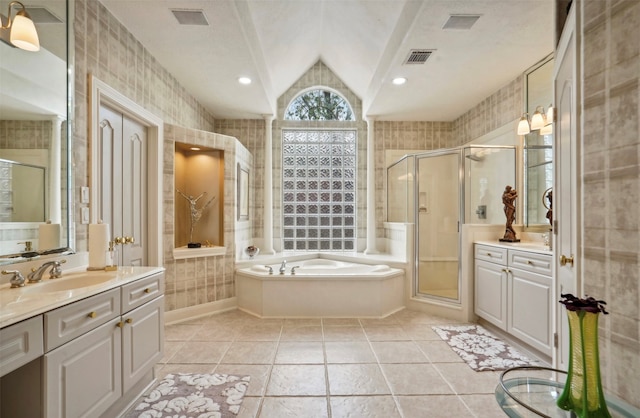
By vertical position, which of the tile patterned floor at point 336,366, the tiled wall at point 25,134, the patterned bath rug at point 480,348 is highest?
the tiled wall at point 25,134

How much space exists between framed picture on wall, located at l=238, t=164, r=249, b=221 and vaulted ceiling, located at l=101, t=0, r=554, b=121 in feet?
3.26

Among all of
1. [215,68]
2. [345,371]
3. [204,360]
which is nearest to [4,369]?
[204,360]

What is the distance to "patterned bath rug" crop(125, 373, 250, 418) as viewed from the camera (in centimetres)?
180

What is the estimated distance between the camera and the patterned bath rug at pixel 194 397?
1.80m

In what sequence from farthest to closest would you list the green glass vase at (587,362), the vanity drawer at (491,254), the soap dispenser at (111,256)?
the vanity drawer at (491,254)
the soap dispenser at (111,256)
the green glass vase at (587,362)

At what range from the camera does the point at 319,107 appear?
5.25 meters

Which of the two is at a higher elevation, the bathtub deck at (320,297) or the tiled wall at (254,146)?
the tiled wall at (254,146)

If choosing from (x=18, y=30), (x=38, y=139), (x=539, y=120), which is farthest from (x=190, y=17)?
(x=539, y=120)

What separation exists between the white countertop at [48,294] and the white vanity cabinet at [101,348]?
0.03m

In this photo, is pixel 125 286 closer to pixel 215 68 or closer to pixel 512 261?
pixel 215 68

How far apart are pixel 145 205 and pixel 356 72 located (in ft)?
10.9

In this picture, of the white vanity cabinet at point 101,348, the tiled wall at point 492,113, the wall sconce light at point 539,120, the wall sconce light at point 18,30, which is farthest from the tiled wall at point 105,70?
the tiled wall at point 492,113

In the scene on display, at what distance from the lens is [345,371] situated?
2.26 meters

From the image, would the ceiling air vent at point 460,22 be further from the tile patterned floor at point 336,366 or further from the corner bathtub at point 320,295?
the tile patterned floor at point 336,366
